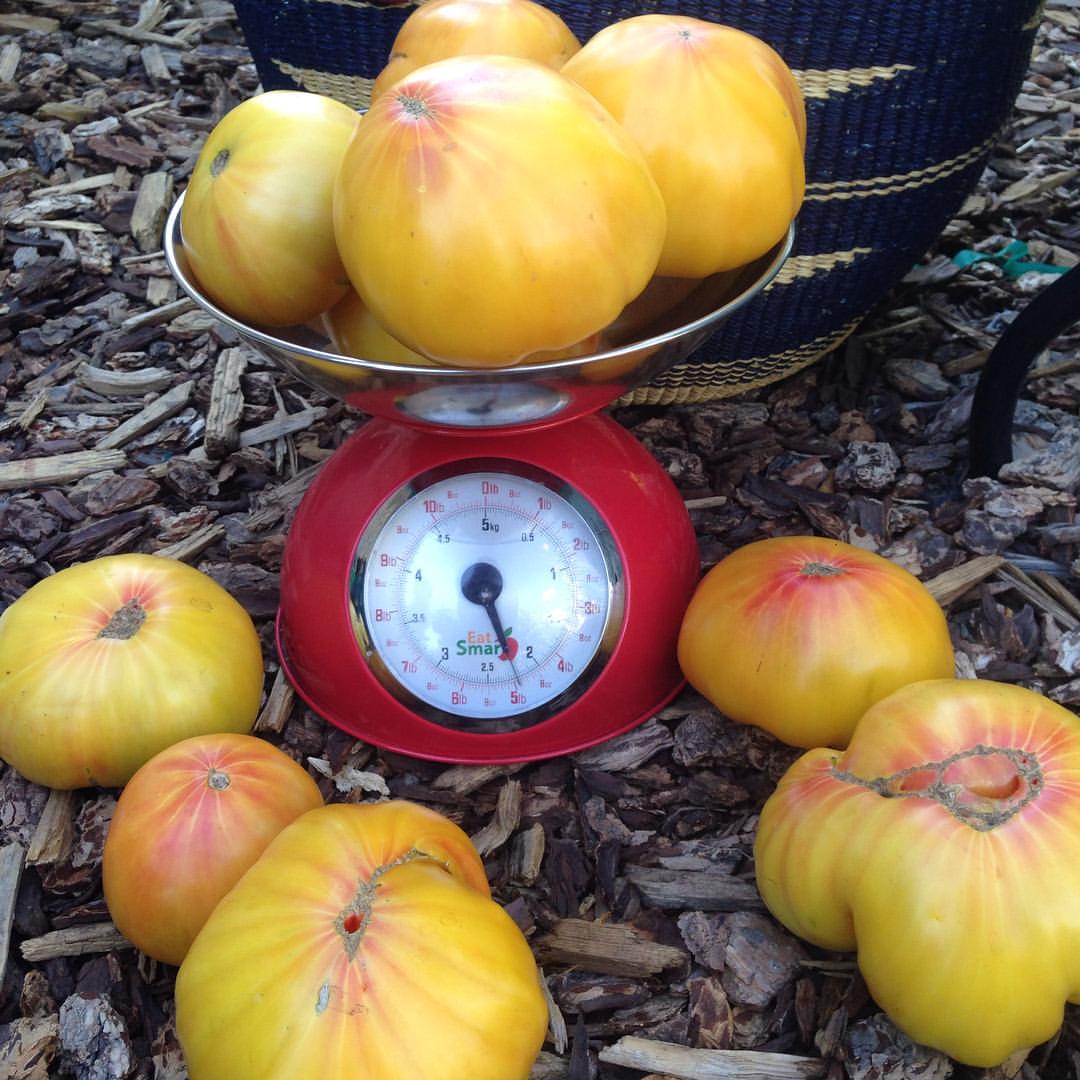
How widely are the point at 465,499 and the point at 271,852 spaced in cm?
40

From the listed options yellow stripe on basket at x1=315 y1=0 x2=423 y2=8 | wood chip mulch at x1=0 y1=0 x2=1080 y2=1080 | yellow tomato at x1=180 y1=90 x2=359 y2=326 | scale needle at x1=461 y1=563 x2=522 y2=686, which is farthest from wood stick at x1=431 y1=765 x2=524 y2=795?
yellow stripe on basket at x1=315 y1=0 x2=423 y2=8

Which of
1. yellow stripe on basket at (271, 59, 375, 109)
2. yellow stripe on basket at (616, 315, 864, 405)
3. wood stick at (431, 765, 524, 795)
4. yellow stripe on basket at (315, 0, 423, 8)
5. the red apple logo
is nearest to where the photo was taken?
the red apple logo

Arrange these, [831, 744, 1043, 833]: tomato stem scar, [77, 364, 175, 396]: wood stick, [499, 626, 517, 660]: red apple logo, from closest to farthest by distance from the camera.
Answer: [831, 744, 1043, 833]: tomato stem scar < [499, 626, 517, 660]: red apple logo < [77, 364, 175, 396]: wood stick

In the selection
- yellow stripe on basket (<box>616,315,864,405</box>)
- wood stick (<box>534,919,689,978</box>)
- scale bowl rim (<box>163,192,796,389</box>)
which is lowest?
wood stick (<box>534,919,689,978</box>)

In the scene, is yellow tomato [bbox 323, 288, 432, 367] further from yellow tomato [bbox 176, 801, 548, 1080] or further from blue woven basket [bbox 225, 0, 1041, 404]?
blue woven basket [bbox 225, 0, 1041, 404]

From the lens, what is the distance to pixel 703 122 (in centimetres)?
94

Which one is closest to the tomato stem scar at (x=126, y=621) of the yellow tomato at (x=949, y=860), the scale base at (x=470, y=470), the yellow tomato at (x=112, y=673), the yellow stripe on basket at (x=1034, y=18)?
the yellow tomato at (x=112, y=673)

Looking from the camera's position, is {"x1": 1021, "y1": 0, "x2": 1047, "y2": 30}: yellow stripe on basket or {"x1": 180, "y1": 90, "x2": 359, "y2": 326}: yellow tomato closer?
{"x1": 180, "y1": 90, "x2": 359, "y2": 326}: yellow tomato

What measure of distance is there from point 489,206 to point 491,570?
0.43 metres

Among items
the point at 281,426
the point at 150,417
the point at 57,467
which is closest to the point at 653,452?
the point at 281,426

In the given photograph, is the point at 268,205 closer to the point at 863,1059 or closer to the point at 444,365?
the point at 444,365

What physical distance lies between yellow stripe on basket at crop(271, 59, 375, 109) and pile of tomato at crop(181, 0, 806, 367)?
0.51 meters

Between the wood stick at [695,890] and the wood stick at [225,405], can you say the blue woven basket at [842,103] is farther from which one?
the wood stick at [695,890]

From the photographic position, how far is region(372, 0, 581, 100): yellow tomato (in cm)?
104
